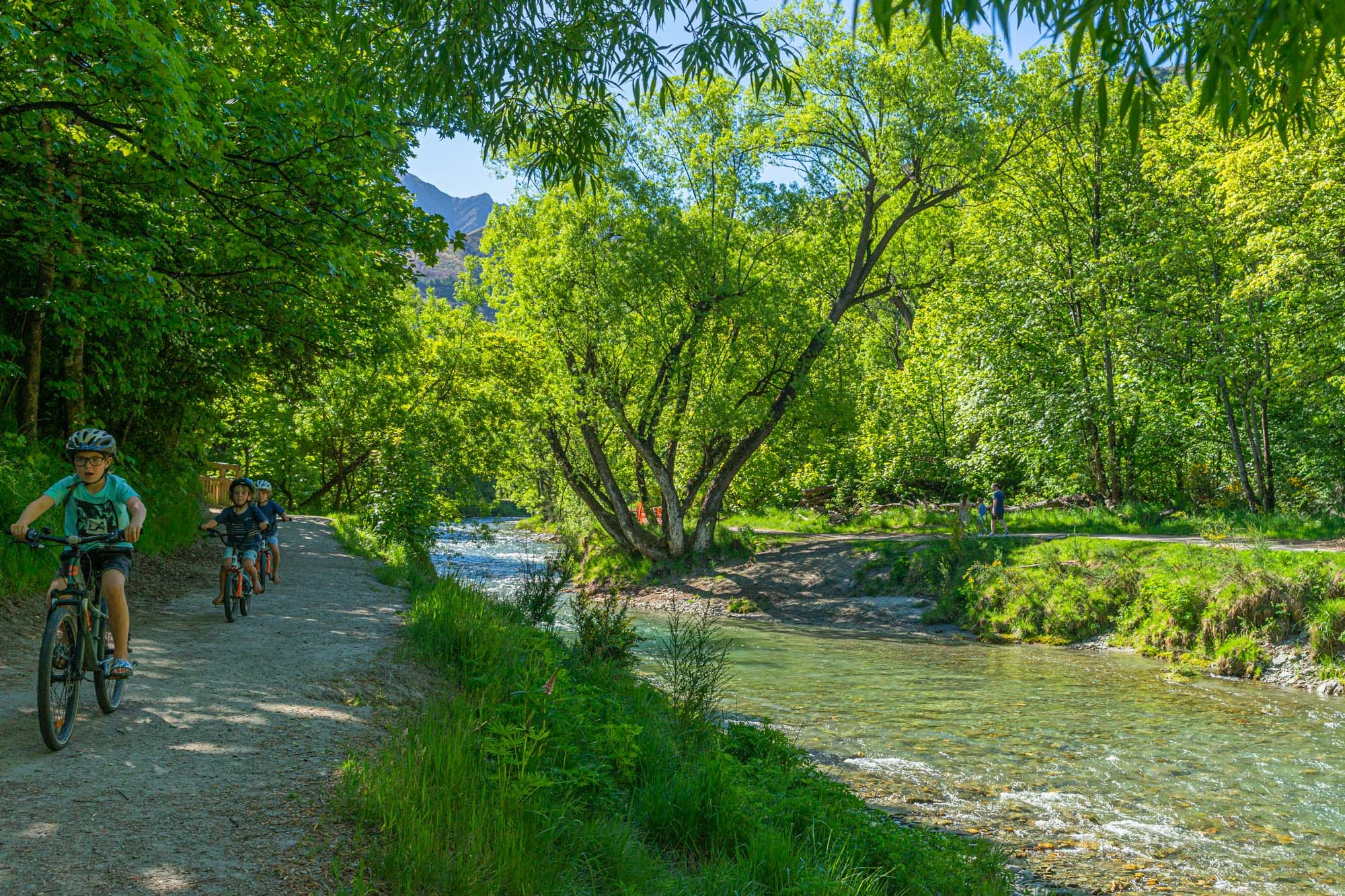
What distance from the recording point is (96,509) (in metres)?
5.86

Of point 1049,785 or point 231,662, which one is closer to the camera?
point 231,662

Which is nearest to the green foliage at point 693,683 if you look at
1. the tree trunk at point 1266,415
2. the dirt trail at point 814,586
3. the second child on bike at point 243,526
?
the second child on bike at point 243,526

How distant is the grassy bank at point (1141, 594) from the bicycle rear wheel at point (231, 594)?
1474 centimetres

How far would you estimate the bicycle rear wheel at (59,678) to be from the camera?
15.8 feet

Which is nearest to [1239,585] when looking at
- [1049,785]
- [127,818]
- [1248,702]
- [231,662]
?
[1248,702]

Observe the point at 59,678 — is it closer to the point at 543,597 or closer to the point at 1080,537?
the point at 543,597

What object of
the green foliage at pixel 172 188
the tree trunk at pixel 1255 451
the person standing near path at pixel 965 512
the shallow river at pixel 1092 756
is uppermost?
the green foliage at pixel 172 188

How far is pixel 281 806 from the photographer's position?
170 inches

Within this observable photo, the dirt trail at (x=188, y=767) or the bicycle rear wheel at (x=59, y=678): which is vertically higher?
the bicycle rear wheel at (x=59, y=678)

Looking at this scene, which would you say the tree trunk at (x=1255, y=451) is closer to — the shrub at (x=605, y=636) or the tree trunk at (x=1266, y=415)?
the tree trunk at (x=1266, y=415)

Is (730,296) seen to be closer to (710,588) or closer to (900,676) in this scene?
(710,588)

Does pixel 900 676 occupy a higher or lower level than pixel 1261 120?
lower

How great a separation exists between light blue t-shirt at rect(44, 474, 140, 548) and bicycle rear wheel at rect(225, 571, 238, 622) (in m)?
3.99

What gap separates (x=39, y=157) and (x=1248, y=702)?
1600 cm
